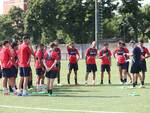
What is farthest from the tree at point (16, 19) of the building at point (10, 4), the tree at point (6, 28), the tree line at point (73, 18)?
the building at point (10, 4)

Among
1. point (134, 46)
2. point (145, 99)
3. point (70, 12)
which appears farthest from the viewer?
point (70, 12)

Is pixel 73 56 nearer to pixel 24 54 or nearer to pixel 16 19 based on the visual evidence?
pixel 24 54

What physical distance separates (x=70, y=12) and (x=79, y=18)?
6.08 ft

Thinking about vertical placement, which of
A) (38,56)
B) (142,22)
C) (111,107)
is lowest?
(111,107)

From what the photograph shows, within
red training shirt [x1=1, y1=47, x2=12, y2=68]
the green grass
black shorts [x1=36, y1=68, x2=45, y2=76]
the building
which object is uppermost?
the building

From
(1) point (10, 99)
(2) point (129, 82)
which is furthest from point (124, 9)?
(1) point (10, 99)

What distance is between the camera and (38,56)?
2130cm

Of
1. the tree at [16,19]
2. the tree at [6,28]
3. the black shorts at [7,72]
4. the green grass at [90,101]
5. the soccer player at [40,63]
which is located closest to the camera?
the green grass at [90,101]

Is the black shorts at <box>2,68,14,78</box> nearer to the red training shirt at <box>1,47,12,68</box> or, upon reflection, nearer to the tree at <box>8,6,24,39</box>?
the red training shirt at <box>1,47,12,68</box>

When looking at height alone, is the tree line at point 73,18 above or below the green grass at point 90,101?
above

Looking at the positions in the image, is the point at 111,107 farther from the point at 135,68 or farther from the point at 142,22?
the point at 142,22

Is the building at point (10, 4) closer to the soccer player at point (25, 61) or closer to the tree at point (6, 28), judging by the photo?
the tree at point (6, 28)

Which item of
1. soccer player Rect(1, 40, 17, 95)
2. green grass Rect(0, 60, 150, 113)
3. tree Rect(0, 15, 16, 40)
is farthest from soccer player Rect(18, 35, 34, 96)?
tree Rect(0, 15, 16, 40)

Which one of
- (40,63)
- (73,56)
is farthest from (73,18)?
(40,63)
